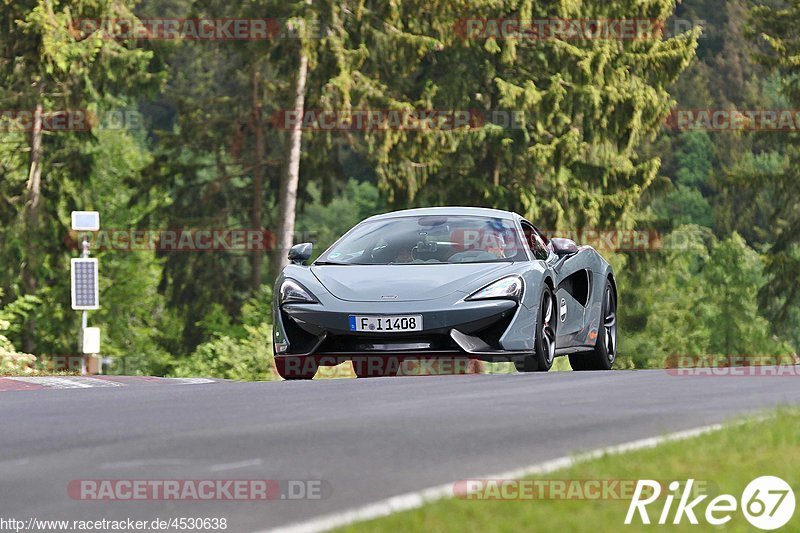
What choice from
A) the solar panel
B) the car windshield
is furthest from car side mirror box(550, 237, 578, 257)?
the solar panel

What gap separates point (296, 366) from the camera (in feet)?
47.6

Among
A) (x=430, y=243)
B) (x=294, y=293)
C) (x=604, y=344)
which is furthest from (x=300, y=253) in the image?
(x=604, y=344)

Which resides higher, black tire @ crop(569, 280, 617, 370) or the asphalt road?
the asphalt road

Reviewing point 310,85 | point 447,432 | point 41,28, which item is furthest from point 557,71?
point 447,432

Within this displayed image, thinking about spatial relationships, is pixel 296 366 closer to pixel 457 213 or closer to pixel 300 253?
pixel 300 253

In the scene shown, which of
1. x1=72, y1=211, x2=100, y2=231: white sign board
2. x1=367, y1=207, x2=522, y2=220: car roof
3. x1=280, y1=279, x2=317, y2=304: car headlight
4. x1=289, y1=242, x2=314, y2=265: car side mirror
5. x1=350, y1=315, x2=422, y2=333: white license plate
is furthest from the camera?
x1=72, y1=211, x2=100, y2=231: white sign board

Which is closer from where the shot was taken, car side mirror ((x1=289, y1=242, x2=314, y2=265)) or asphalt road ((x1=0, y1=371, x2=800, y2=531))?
asphalt road ((x1=0, y1=371, x2=800, y2=531))

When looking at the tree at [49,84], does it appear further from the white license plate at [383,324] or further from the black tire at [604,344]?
the white license plate at [383,324]

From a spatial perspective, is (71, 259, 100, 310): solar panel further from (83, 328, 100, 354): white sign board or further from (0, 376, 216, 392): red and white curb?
(0, 376, 216, 392): red and white curb

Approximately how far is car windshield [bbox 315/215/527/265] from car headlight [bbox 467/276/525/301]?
0.77 m

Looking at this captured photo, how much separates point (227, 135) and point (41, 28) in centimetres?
907

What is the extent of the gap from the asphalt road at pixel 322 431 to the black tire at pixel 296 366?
102cm

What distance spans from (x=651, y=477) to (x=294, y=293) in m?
7.05

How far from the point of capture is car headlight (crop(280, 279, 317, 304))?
14.0m
